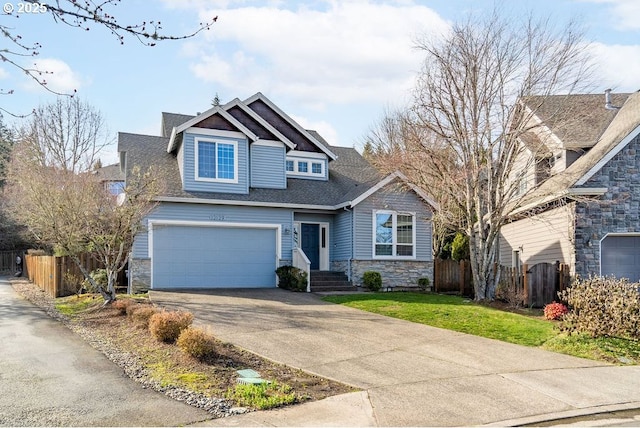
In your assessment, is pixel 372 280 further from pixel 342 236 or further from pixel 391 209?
pixel 391 209

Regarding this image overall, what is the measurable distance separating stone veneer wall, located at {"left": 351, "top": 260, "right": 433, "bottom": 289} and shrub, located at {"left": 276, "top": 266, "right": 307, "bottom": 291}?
2.31m

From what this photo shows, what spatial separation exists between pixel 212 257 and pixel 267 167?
→ 14.4 ft

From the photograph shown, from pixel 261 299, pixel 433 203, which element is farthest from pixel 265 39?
pixel 433 203

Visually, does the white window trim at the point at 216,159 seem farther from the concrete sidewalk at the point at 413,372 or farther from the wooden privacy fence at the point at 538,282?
the wooden privacy fence at the point at 538,282

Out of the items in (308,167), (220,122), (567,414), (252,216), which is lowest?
(567,414)

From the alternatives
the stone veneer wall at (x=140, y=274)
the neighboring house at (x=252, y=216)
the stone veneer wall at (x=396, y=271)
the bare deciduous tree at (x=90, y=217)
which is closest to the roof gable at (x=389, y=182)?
the neighboring house at (x=252, y=216)

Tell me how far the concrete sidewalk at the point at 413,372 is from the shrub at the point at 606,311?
5.23 feet

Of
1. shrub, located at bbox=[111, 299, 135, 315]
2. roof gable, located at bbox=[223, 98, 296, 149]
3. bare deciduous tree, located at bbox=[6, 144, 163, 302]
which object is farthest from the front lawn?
roof gable, located at bbox=[223, 98, 296, 149]

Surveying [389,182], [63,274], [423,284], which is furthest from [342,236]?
[63,274]

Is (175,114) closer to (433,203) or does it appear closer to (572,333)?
(433,203)

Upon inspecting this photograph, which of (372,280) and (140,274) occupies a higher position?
(140,274)

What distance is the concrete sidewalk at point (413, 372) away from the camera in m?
6.94

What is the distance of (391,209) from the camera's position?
2075 cm

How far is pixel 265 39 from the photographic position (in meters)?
8.94
